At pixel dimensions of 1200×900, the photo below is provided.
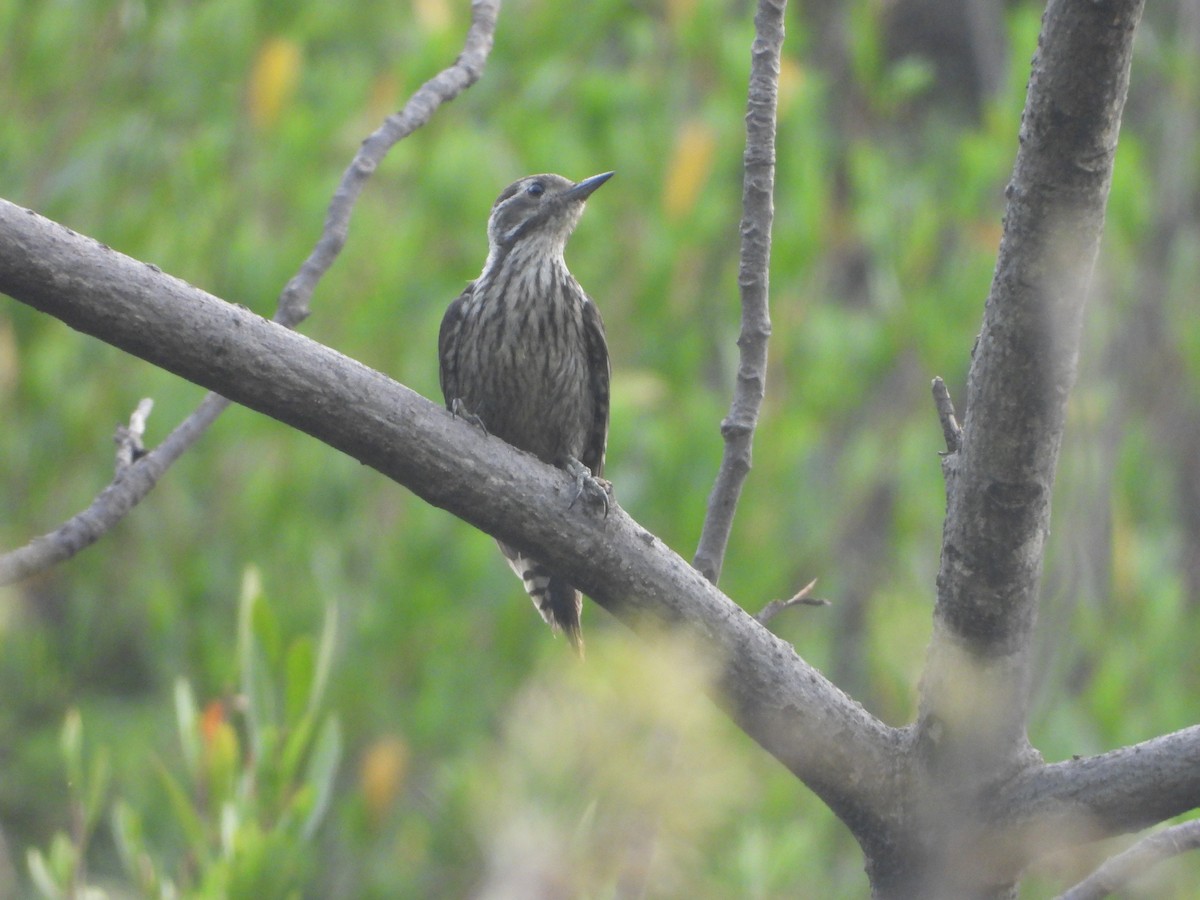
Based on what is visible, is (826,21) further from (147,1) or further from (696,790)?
(696,790)

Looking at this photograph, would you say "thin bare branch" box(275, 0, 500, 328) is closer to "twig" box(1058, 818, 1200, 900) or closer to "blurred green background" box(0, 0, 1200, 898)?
"twig" box(1058, 818, 1200, 900)

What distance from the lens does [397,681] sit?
18.0 feet

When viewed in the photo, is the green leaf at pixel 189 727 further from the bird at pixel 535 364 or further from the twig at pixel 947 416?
the bird at pixel 535 364

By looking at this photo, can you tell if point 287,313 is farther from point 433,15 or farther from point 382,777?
point 433,15

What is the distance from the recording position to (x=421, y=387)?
17.7ft

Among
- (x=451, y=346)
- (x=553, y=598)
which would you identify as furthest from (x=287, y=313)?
(x=553, y=598)

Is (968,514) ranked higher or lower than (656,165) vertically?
lower

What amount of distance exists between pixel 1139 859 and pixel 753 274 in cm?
118

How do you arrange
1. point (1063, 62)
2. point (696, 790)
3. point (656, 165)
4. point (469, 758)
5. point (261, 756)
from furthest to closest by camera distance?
point (656, 165)
point (469, 758)
point (261, 756)
point (1063, 62)
point (696, 790)

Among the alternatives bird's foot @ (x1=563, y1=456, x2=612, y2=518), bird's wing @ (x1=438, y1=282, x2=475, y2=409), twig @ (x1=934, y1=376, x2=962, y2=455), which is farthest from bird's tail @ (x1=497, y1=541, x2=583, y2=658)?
twig @ (x1=934, y1=376, x2=962, y2=455)

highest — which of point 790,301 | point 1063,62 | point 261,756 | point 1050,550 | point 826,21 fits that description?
point 826,21

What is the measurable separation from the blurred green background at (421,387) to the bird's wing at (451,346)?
35.8 inches

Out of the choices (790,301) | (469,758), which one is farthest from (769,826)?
(790,301)

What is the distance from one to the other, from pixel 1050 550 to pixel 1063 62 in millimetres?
3927
